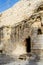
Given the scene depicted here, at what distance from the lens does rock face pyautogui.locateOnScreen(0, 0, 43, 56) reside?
19266 millimetres

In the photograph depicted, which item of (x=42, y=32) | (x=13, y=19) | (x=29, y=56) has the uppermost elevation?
(x=13, y=19)

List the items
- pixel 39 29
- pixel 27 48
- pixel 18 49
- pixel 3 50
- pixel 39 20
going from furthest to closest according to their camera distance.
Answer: pixel 3 50 → pixel 18 49 → pixel 27 48 → pixel 39 20 → pixel 39 29

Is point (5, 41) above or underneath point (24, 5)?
underneath

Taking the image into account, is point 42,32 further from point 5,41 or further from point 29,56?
point 5,41

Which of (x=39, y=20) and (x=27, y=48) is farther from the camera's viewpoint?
(x=27, y=48)

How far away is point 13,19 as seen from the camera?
105 feet

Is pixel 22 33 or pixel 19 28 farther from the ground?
pixel 19 28

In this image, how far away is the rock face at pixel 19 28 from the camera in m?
19.3

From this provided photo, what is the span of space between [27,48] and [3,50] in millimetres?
5304

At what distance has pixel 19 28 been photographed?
2523 centimetres

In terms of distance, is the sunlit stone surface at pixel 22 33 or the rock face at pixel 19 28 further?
the rock face at pixel 19 28

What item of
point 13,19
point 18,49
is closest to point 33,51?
point 18,49

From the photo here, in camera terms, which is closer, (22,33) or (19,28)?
(22,33)

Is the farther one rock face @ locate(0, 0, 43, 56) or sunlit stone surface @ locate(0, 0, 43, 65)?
rock face @ locate(0, 0, 43, 56)
